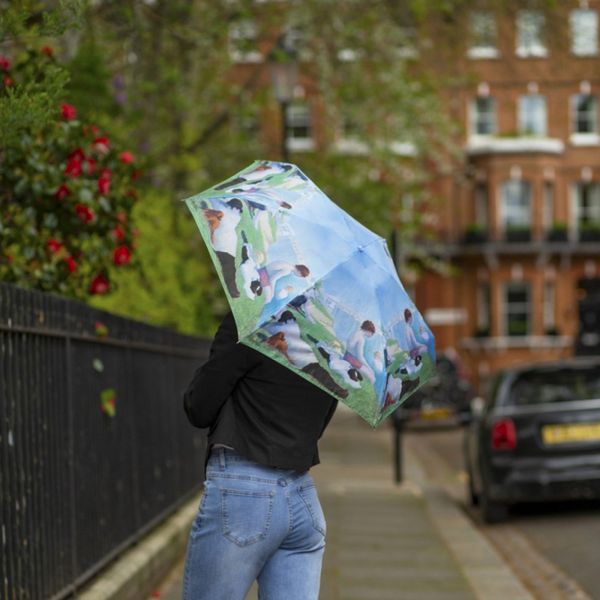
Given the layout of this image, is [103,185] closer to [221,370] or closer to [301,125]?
[221,370]

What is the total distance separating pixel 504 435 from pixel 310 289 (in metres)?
9.16

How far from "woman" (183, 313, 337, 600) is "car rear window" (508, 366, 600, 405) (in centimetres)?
911

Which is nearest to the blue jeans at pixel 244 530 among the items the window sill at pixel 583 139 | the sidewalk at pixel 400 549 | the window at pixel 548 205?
the sidewalk at pixel 400 549

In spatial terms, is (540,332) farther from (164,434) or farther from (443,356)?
(164,434)

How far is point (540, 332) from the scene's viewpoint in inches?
2164

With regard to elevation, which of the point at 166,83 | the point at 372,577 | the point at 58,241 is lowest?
the point at 372,577

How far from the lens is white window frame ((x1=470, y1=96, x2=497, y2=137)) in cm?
5588

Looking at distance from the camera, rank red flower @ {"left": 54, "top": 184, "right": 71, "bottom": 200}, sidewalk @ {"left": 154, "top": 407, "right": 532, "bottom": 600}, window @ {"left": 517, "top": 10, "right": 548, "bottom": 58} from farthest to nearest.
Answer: window @ {"left": 517, "top": 10, "right": 548, "bottom": 58}
sidewalk @ {"left": 154, "top": 407, "right": 532, "bottom": 600}
red flower @ {"left": 54, "top": 184, "right": 71, "bottom": 200}

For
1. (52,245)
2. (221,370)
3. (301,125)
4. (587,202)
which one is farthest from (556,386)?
(587,202)

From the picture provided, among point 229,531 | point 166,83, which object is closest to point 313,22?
point 166,83

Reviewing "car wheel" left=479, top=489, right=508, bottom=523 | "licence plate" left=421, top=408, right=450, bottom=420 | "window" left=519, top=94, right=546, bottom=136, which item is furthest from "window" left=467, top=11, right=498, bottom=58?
"window" left=519, top=94, right=546, bottom=136

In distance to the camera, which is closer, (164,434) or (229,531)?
(229,531)

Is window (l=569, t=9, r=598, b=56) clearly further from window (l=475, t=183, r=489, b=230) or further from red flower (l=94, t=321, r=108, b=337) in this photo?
window (l=475, t=183, r=489, b=230)

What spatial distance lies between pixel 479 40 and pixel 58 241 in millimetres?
11834
